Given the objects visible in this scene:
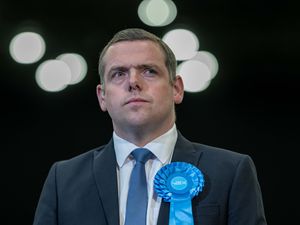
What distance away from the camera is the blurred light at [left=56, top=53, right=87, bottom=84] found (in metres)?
3.19

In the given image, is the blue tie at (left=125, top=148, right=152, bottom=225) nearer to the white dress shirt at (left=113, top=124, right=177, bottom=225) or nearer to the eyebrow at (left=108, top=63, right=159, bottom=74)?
the white dress shirt at (left=113, top=124, right=177, bottom=225)

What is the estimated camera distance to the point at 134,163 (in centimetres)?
150

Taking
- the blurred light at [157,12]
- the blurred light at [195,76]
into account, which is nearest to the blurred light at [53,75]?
the blurred light at [157,12]

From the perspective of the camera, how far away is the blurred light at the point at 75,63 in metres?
3.19

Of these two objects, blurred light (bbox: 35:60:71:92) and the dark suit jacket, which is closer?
the dark suit jacket

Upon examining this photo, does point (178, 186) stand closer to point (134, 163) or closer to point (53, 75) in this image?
point (134, 163)

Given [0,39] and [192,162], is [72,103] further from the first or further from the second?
[192,162]

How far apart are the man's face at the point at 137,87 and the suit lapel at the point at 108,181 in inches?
3.0

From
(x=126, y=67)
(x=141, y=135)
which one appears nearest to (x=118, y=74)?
(x=126, y=67)

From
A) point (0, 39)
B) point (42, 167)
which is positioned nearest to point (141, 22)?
point (0, 39)

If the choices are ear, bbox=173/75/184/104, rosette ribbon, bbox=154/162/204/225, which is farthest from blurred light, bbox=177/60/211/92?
rosette ribbon, bbox=154/162/204/225

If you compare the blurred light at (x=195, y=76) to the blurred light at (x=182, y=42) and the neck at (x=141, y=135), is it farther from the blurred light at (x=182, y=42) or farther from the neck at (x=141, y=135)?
the neck at (x=141, y=135)

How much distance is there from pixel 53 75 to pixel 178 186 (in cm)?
188

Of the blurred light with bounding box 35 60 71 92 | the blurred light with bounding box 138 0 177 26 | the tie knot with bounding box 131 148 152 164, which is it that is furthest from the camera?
the blurred light with bounding box 35 60 71 92
